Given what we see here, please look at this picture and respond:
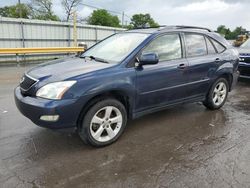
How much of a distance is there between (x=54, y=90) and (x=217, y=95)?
3630 mm

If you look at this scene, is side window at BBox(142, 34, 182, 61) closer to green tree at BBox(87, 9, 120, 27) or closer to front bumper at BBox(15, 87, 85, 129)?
front bumper at BBox(15, 87, 85, 129)

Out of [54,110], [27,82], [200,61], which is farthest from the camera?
[200,61]

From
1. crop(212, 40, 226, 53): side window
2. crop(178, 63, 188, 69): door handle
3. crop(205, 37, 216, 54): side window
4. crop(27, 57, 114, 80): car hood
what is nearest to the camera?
crop(27, 57, 114, 80): car hood

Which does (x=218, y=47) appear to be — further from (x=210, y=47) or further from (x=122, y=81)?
(x=122, y=81)

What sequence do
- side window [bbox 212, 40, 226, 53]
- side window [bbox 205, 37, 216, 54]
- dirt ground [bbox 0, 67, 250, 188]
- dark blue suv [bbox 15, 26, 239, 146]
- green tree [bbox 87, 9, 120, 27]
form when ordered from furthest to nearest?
green tree [bbox 87, 9, 120, 27], side window [bbox 212, 40, 226, 53], side window [bbox 205, 37, 216, 54], dark blue suv [bbox 15, 26, 239, 146], dirt ground [bbox 0, 67, 250, 188]

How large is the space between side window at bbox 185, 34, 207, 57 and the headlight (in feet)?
7.99

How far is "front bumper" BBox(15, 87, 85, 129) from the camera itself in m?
3.35

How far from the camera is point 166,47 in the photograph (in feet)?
15.0

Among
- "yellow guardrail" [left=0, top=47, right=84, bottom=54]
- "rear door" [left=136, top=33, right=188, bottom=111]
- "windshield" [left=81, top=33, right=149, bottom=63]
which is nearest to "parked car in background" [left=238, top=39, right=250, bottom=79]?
"rear door" [left=136, top=33, right=188, bottom=111]

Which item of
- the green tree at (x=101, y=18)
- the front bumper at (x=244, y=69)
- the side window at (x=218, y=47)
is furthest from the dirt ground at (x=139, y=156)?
the green tree at (x=101, y=18)

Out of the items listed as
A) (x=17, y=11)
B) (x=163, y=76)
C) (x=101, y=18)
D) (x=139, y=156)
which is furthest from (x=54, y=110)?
(x=17, y=11)

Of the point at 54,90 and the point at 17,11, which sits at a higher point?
the point at 17,11

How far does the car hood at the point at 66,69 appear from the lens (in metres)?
3.60

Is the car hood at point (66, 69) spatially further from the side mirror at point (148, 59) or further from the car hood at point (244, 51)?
the car hood at point (244, 51)
